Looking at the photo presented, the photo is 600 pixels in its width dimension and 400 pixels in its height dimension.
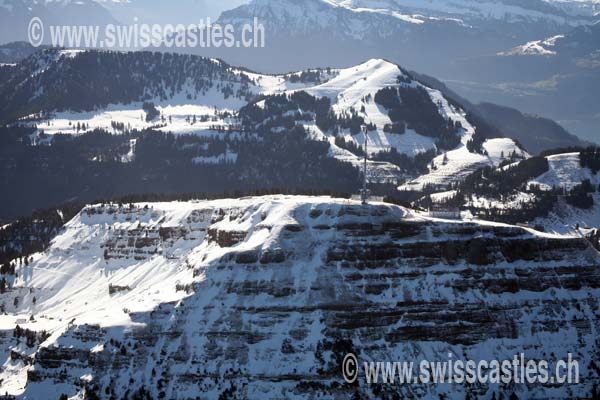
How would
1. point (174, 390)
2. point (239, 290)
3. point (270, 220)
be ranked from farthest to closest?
point (270, 220) < point (239, 290) < point (174, 390)

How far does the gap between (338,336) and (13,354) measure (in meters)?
72.7

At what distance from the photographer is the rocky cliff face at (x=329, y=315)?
171 metres

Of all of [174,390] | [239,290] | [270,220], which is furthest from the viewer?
[270,220]

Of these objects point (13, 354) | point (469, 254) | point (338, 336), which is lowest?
point (13, 354)

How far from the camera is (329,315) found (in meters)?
178

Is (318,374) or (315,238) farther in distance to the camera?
(315,238)

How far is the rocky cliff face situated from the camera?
171000 millimetres

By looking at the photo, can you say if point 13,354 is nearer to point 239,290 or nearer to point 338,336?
point 239,290

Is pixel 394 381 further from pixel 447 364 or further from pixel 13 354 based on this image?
pixel 13 354

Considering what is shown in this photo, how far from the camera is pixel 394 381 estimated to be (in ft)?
565

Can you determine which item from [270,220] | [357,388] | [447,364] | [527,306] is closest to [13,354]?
[270,220]

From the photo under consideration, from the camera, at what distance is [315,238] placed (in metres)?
193

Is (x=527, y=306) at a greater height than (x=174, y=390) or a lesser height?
greater

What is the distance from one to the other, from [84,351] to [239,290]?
110 ft
